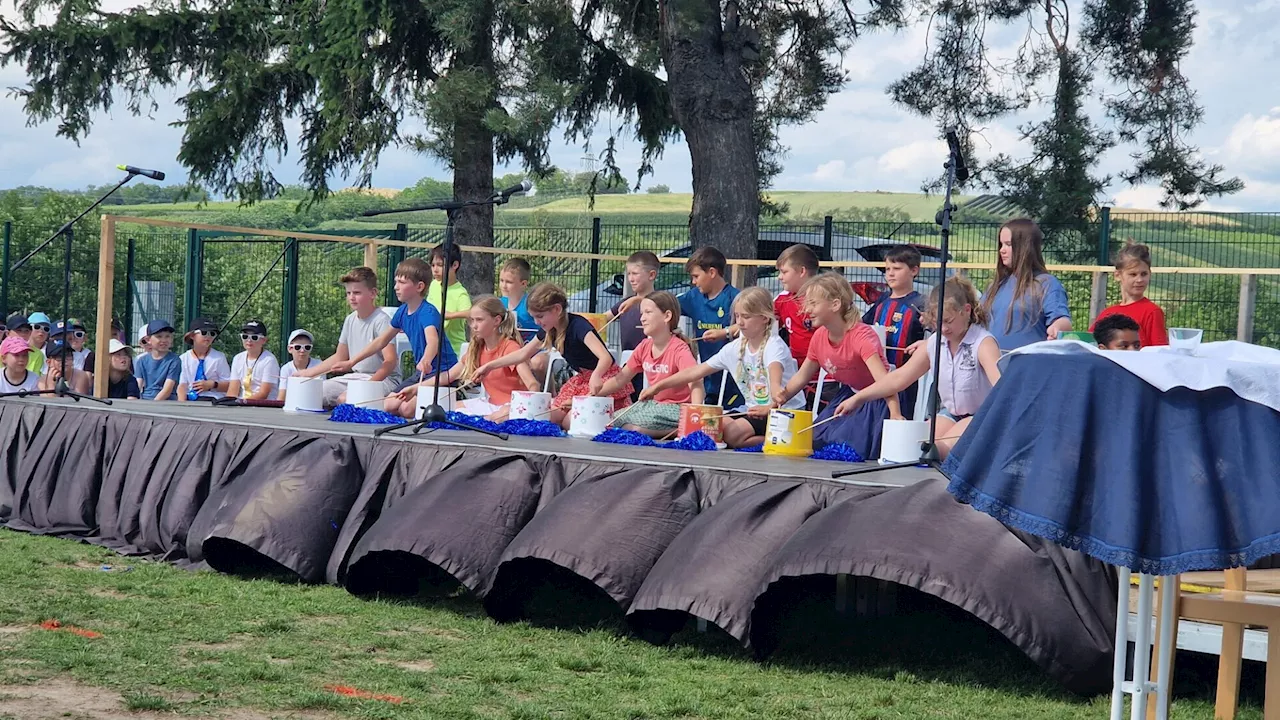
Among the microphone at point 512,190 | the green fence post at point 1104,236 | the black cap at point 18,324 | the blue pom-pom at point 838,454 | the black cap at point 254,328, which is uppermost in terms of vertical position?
the green fence post at point 1104,236

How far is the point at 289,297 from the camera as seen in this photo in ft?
41.7

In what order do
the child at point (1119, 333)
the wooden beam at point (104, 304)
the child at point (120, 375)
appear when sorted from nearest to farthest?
the child at point (1119, 333), the wooden beam at point (104, 304), the child at point (120, 375)

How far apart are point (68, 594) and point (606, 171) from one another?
33.9ft

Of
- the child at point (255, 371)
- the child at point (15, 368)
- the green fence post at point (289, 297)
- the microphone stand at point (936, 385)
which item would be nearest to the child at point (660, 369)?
the microphone stand at point (936, 385)

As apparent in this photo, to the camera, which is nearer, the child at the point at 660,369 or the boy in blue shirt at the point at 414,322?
the child at the point at 660,369

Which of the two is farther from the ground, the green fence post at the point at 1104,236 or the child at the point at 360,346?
the green fence post at the point at 1104,236

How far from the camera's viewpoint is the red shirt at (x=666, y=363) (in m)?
6.88

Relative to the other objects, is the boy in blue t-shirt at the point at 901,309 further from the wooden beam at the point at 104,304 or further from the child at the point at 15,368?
the child at the point at 15,368

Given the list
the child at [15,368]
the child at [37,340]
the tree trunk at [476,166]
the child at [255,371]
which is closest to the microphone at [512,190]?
the child at [255,371]

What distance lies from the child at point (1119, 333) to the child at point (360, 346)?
4.14m

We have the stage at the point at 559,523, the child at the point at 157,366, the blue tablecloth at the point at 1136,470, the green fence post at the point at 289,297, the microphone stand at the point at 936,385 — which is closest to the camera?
the blue tablecloth at the point at 1136,470

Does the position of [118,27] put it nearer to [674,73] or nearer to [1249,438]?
[674,73]

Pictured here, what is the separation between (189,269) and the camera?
12.6 meters

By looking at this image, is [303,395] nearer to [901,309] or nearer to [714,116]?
[901,309]
